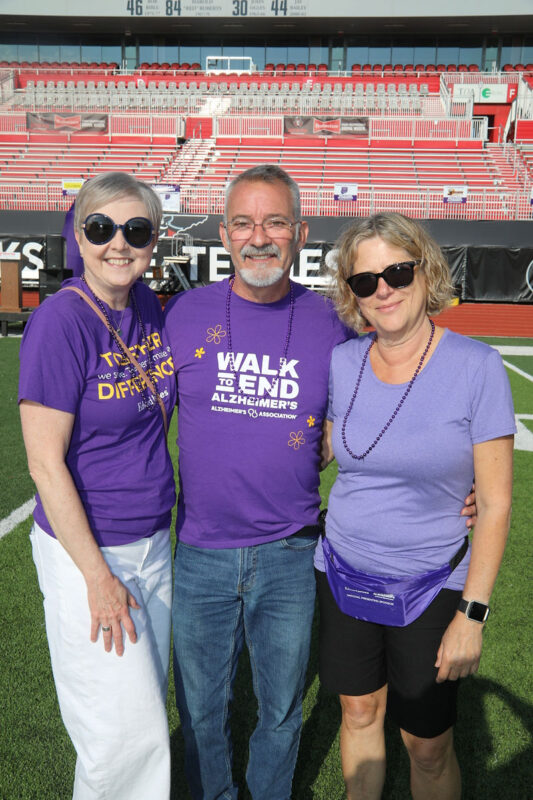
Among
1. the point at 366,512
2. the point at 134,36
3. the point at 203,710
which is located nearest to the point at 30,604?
the point at 203,710

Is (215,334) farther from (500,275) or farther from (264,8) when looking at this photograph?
(264,8)

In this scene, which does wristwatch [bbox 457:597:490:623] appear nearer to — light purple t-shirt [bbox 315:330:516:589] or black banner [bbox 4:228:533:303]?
light purple t-shirt [bbox 315:330:516:589]

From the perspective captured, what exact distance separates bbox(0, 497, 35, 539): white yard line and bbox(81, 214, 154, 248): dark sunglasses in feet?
10.3

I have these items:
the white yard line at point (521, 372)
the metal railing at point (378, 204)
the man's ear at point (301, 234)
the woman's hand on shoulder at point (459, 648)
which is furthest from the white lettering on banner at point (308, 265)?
the woman's hand on shoulder at point (459, 648)

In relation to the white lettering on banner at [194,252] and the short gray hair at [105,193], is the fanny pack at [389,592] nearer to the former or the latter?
the short gray hair at [105,193]

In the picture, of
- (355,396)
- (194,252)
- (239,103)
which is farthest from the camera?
(239,103)

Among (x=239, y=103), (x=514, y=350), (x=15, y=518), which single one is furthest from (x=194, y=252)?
(x=239, y=103)

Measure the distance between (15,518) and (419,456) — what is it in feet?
11.9

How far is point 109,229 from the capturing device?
6.03 ft

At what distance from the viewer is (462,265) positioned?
15.1 m

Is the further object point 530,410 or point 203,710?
point 530,410

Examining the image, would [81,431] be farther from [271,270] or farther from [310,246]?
[310,246]

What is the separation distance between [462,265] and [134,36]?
31.2 m

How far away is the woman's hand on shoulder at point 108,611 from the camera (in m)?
1.75
